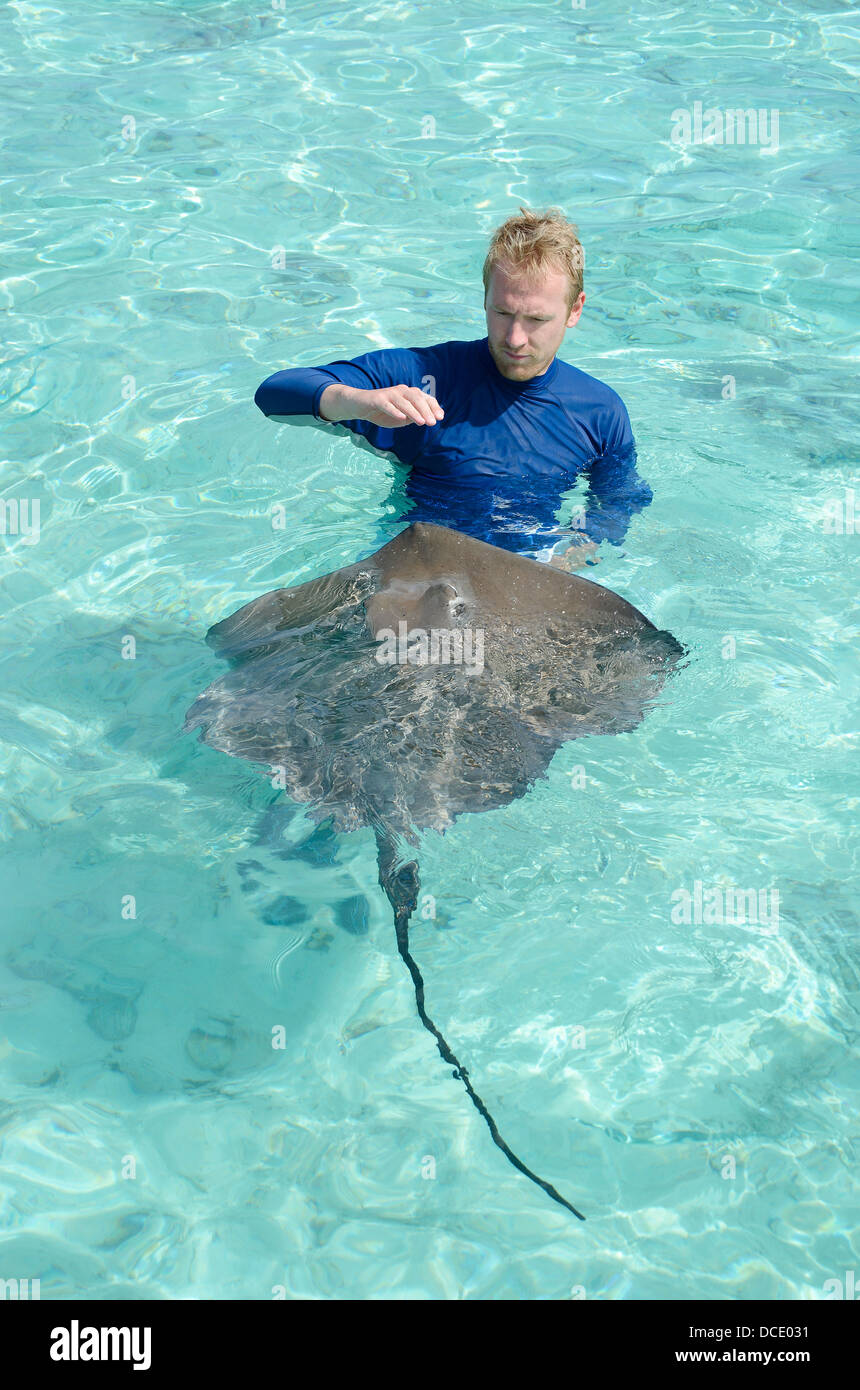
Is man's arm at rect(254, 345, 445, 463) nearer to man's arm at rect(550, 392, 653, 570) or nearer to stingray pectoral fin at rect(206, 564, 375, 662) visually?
stingray pectoral fin at rect(206, 564, 375, 662)

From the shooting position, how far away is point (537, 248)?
4.04 meters

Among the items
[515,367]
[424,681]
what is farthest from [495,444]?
[424,681]

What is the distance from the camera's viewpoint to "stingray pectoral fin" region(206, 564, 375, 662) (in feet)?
12.4

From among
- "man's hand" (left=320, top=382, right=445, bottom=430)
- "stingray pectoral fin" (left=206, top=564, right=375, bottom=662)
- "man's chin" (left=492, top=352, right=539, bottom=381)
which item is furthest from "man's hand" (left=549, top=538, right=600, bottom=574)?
"stingray pectoral fin" (left=206, top=564, right=375, bottom=662)

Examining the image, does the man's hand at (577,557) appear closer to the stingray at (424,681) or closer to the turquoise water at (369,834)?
the turquoise water at (369,834)

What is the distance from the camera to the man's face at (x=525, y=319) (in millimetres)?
4078

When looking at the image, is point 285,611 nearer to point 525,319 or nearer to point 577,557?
point 577,557

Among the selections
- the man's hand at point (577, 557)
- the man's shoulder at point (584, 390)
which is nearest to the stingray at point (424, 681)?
the man's hand at point (577, 557)

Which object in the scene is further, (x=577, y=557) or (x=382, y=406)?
(x=577, y=557)

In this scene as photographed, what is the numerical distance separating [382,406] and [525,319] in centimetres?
83

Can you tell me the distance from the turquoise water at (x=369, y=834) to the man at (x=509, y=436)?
52cm

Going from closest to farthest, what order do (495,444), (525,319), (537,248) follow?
(537,248)
(525,319)
(495,444)
